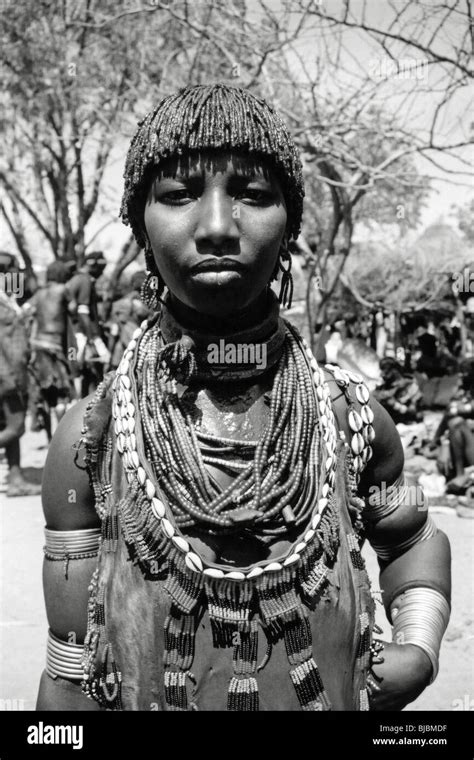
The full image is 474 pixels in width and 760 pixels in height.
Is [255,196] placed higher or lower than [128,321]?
higher

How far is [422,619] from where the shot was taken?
165 centimetres

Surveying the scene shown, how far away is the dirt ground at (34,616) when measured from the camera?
4.18 m

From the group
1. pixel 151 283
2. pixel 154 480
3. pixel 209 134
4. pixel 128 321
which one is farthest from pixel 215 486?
pixel 128 321

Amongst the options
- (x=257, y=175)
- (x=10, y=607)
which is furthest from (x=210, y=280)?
(x=10, y=607)

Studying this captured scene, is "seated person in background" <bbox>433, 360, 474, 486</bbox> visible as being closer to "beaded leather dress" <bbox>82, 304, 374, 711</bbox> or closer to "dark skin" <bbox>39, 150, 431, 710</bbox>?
"dark skin" <bbox>39, 150, 431, 710</bbox>

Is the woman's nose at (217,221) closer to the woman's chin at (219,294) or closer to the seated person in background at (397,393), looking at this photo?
the woman's chin at (219,294)

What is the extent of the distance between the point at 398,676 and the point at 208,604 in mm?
468

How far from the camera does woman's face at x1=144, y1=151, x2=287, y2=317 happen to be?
4.64 ft

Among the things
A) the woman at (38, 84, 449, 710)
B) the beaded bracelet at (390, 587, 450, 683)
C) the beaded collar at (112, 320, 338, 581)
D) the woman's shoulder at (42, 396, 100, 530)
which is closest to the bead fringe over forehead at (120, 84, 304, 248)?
the woman at (38, 84, 449, 710)

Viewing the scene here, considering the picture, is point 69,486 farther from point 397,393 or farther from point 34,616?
point 397,393

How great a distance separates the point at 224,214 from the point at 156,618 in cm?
75

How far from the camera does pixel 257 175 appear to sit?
146cm

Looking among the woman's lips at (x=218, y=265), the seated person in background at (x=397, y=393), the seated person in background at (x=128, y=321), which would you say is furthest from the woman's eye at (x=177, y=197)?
the seated person in background at (x=397, y=393)

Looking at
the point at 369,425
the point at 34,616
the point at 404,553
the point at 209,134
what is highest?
the point at 209,134
